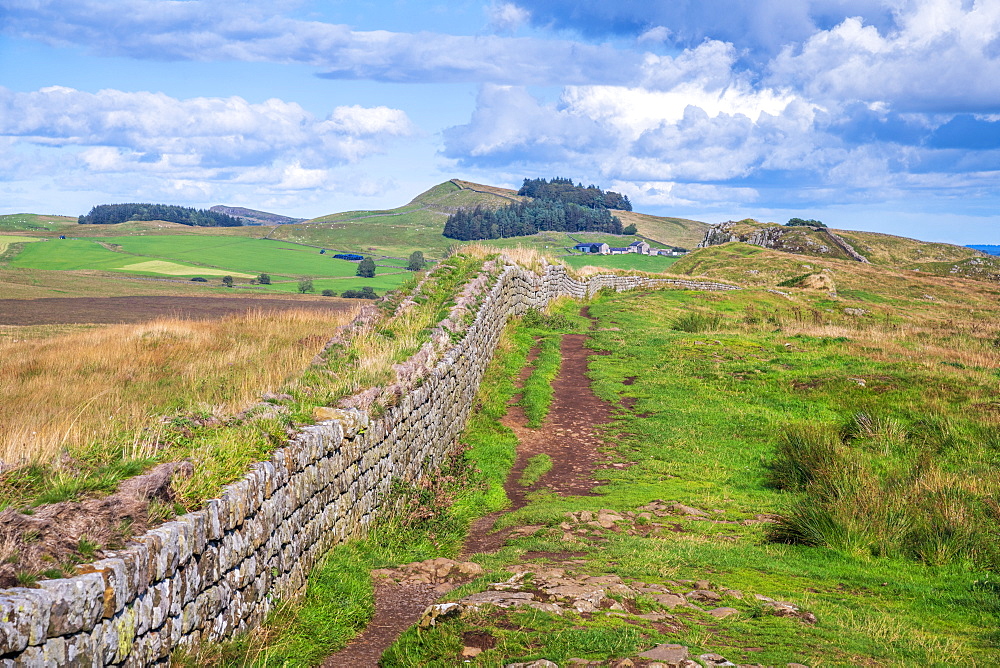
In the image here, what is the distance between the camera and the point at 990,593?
7.41 meters

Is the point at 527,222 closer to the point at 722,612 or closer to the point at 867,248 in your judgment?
the point at 867,248

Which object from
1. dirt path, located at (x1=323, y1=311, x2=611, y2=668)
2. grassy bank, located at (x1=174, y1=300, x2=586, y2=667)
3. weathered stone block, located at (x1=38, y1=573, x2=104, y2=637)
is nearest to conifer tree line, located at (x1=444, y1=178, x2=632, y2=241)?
dirt path, located at (x1=323, y1=311, x2=611, y2=668)

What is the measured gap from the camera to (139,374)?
1482 centimetres

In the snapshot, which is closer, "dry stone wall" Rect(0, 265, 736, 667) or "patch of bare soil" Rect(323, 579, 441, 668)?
"dry stone wall" Rect(0, 265, 736, 667)

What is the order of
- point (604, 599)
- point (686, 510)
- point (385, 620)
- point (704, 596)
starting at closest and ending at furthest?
point (604, 599) → point (704, 596) → point (385, 620) → point (686, 510)

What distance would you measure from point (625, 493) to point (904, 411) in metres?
7.09

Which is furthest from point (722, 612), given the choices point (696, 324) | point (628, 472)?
point (696, 324)

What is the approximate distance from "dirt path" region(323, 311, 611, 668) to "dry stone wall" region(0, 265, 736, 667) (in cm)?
95

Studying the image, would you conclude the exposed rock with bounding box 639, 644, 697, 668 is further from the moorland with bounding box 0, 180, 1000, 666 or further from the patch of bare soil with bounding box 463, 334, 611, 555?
the patch of bare soil with bounding box 463, 334, 611, 555

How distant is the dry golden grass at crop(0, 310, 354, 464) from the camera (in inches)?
293

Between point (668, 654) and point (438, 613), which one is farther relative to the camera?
point (438, 613)

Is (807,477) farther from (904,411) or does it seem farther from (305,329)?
(305,329)

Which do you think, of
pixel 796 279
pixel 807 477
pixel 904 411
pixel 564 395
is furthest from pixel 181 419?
pixel 796 279

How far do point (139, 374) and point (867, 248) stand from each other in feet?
297
